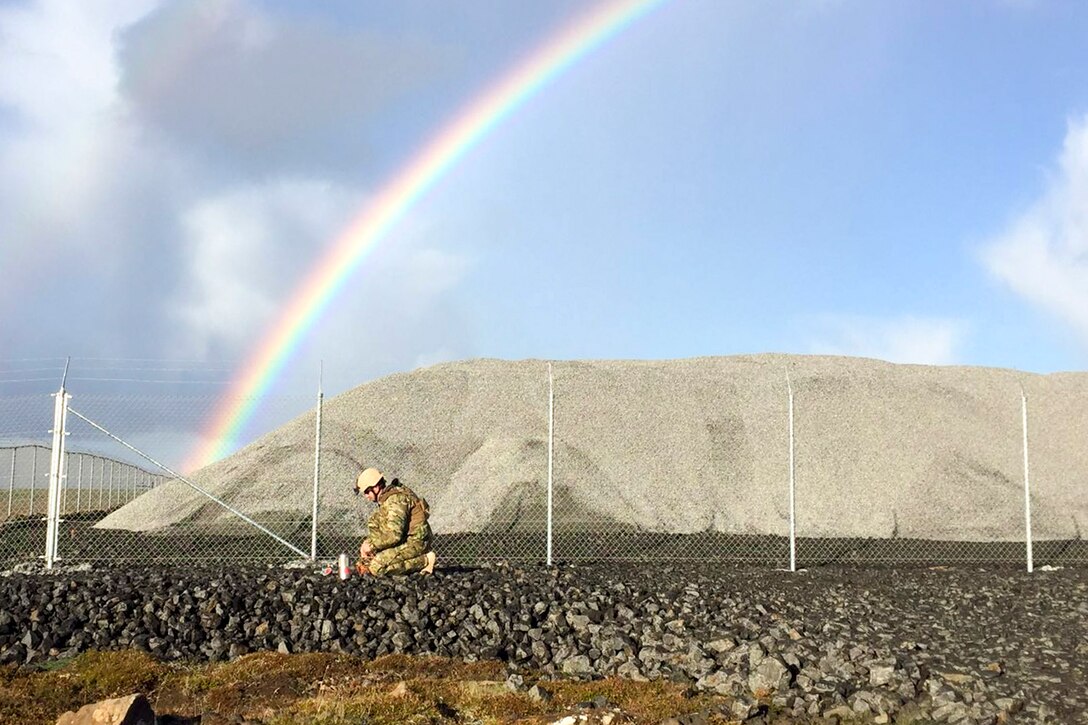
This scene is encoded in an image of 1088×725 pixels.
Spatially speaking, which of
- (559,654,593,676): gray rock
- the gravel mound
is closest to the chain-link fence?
the gravel mound

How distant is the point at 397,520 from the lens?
12.8 m

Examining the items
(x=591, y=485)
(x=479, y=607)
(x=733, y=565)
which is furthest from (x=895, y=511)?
(x=479, y=607)

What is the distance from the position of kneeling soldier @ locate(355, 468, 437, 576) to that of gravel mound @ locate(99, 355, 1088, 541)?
825 cm

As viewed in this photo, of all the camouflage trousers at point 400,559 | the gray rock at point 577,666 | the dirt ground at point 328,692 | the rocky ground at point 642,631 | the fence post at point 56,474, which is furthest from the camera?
the fence post at point 56,474

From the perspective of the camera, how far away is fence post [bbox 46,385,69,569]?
14.1 m

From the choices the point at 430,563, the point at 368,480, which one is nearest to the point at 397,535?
the point at 430,563

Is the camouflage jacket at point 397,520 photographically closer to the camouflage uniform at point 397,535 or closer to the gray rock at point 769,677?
the camouflage uniform at point 397,535

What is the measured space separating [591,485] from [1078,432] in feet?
51.3

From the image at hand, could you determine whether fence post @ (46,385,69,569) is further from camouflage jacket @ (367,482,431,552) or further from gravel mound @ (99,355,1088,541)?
gravel mound @ (99,355,1088,541)

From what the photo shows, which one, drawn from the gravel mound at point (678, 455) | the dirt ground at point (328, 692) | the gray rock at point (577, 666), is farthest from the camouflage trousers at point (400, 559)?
the gravel mound at point (678, 455)

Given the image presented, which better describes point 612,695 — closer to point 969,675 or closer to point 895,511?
point 969,675

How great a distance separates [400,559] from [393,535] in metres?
0.32

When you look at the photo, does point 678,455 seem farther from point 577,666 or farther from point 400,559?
point 577,666

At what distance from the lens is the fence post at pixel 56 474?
14.1 m
